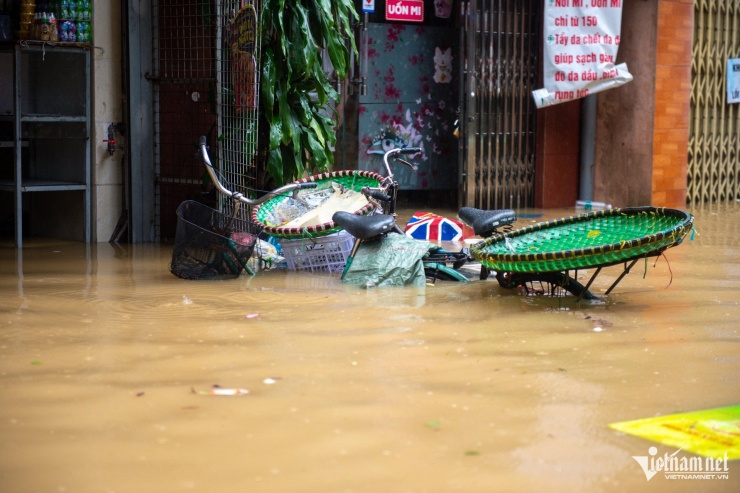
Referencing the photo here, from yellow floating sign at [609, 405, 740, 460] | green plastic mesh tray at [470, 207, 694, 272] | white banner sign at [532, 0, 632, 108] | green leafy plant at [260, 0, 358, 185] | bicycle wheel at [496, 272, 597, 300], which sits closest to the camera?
yellow floating sign at [609, 405, 740, 460]

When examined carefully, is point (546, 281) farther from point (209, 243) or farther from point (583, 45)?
point (583, 45)

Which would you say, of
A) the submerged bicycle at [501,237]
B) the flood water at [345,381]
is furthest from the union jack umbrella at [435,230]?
the flood water at [345,381]

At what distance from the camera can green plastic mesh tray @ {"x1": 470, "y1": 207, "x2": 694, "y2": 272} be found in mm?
5508

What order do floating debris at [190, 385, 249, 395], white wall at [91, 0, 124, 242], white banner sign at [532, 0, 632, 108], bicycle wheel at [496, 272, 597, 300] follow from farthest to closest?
1. white banner sign at [532, 0, 632, 108]
2. white wall at [91, 0, 124, 242]
3. bicycle wheel at [496, 272, 597, 300]
4. floating debris at [190, 385, 249, 395]

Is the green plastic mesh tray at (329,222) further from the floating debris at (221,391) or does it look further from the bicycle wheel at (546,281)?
the floating debris at (221,391)

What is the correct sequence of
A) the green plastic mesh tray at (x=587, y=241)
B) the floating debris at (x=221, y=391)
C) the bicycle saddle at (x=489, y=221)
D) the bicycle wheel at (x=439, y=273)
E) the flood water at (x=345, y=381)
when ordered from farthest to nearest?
1. the bicycle wheel at (x=439, y=273)
2. the bicycle saddle at (x=489, y=221)
3. the green plastic mesh tray at (x=587, y=241)
4. the floating debris at (x=221, y=391)
5. the flood water at (x=345, y=381)

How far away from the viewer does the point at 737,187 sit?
41.3ft

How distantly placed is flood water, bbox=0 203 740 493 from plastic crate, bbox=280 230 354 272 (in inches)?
10.9

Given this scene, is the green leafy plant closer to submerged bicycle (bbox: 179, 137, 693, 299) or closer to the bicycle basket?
submerged bicycle (bbox: 179, 137, 693, 299)

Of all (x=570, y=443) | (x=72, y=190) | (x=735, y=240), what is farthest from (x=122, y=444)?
(x=735, y=240)

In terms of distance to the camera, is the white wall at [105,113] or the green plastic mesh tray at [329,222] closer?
the green plastic mesh tray at [329,222]

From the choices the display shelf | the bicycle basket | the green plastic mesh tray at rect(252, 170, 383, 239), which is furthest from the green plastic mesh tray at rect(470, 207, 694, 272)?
the display shelf

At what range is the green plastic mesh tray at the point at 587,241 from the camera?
5.51 m

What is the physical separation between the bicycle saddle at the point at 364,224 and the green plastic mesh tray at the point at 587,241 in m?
0.58
